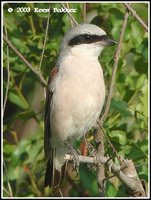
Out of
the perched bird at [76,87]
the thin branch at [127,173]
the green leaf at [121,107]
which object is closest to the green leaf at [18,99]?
the perched bird at [76,87]

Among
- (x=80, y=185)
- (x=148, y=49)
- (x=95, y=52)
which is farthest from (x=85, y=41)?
(x=80, y=185)

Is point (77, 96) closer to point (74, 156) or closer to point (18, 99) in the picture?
point (74, 156)

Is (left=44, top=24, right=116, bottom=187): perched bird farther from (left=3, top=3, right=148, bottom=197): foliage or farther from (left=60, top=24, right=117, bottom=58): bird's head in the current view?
(left=3, top=3, right=148, bottom=197): foliage

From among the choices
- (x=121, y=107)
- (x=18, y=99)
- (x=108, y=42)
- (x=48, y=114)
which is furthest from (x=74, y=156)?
(x=18, y=99)

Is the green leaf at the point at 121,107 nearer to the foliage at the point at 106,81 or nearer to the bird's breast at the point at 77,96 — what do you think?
the foliage at the point at 106,81

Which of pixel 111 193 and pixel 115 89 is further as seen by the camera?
pixel 115 89

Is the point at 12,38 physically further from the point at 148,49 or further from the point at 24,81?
the point at 148,49
